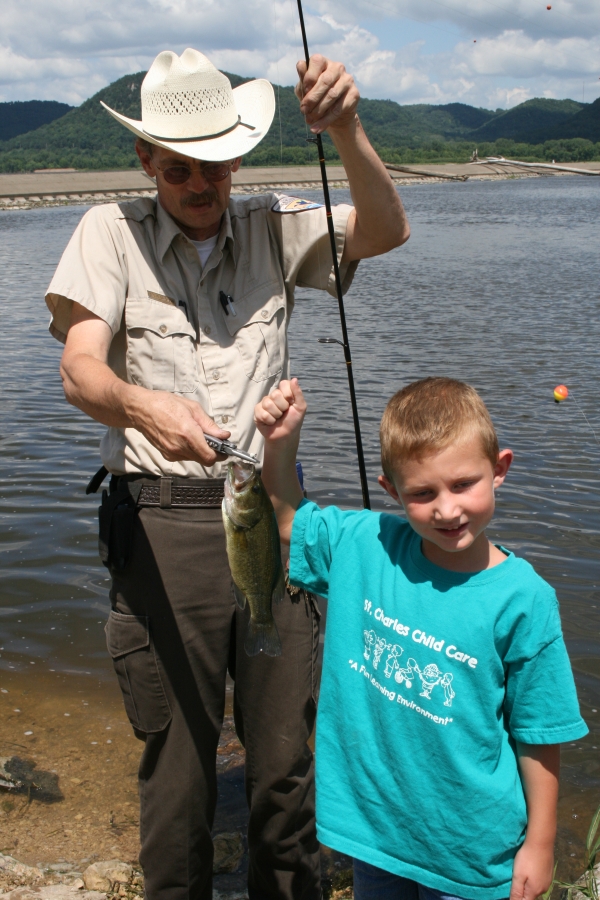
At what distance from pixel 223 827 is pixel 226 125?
2.90 m

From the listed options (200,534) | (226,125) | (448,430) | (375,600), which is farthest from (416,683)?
(226,125)

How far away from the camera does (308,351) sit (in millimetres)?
13023

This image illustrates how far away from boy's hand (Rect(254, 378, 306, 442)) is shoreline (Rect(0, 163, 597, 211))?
5347 centimetres

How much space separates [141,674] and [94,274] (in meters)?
1.31

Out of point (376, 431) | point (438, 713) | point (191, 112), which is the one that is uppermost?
point (191, 112)

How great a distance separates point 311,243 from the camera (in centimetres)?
321

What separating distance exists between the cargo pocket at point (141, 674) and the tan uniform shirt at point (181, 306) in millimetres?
519

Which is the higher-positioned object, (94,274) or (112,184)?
(112,184)

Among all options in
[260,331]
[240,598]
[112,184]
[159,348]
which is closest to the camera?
[240,598]

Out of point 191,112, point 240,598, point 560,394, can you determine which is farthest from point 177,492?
point 560,394

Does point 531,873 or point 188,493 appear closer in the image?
point 531,873

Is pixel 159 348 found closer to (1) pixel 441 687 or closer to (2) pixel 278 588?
(2) pixel 278 588

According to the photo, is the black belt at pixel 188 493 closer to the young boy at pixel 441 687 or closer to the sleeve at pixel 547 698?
the young boy at pixel 441 687

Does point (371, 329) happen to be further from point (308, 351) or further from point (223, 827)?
point (223, 827)
